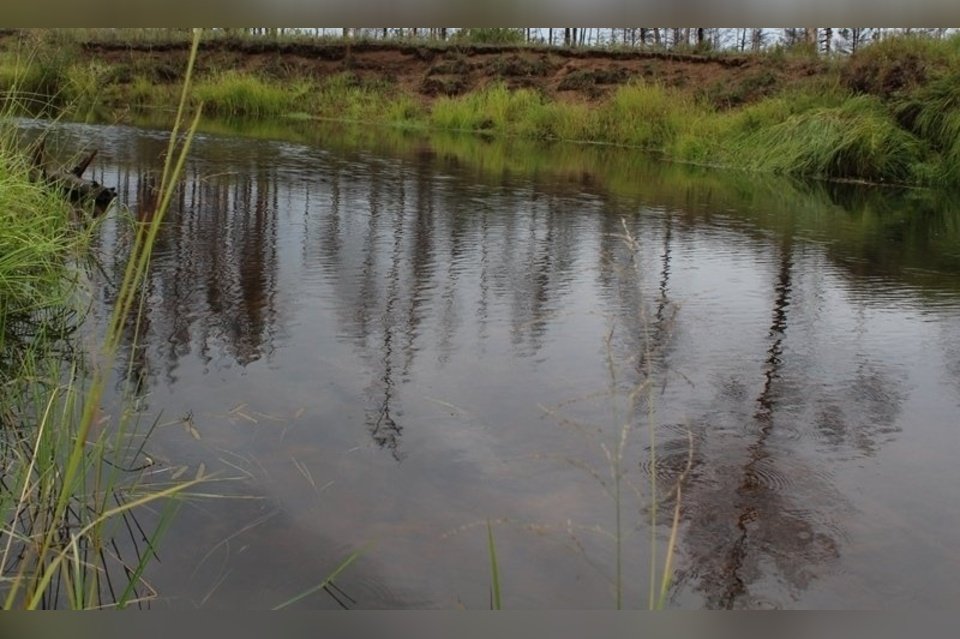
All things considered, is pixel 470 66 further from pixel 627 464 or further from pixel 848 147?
pixel 627 464

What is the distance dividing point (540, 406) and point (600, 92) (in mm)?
12558

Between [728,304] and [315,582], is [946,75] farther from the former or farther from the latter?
[315,582]

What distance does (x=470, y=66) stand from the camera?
15.9 m

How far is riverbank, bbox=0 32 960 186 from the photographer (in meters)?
8.52

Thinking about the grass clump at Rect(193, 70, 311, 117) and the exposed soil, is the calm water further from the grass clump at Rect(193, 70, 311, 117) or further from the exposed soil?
the grass clump at Rect(193, 70, 311, 117)

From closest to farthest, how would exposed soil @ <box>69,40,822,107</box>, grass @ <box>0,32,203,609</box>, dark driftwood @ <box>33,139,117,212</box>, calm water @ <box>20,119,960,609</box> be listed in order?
grass @ <box>0,32,203,609</box> → calm water @ <box>20,119,960,609</box> → dark driftwood @ <box>33,139,117,212</box> → exposed soil @ <box>69,40,822,107</box>

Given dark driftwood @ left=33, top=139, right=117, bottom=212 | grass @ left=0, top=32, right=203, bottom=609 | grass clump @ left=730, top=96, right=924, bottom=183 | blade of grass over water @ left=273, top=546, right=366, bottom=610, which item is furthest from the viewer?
grass clump @ left=730, top=96, right=924, bottom=183

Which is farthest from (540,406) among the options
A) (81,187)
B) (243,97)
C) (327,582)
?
(243,97)

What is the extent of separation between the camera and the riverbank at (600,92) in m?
8.52

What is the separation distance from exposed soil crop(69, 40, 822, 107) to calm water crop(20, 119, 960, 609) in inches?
340

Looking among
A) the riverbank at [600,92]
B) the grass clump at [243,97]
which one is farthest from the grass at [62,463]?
the grass clump at [243,97]

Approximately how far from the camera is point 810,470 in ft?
6.83

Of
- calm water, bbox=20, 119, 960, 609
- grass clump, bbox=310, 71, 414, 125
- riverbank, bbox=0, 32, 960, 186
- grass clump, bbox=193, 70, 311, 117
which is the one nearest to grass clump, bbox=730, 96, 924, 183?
riverbank, bbox=0, 32, 960, 186

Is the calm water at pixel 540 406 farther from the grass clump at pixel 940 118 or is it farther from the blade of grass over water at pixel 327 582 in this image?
the grass clump at pixel 940 118
